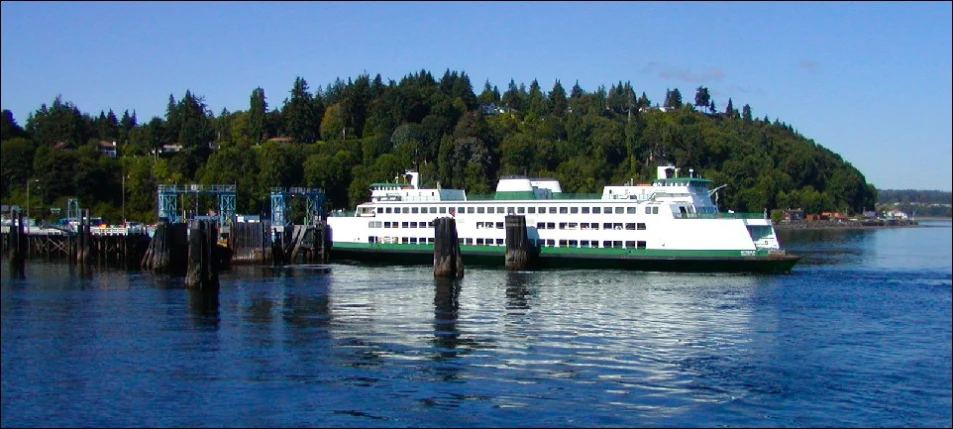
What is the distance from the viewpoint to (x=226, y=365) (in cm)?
2862

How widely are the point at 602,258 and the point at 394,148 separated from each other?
6475 centimetres

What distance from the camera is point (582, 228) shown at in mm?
62219

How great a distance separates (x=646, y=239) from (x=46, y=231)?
45660 mm

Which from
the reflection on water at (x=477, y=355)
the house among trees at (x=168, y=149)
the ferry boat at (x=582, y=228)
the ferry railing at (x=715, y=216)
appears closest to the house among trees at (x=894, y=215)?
the ferry boat at (x=582, y=228)

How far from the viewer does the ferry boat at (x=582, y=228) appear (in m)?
57.3

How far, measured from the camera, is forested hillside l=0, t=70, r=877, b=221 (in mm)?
98438

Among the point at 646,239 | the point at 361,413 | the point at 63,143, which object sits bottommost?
the point at 361,413

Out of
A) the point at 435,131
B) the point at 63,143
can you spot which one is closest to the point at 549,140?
the point at 435,131

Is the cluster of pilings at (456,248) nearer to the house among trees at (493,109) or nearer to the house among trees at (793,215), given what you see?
the house among trees at (493,109)

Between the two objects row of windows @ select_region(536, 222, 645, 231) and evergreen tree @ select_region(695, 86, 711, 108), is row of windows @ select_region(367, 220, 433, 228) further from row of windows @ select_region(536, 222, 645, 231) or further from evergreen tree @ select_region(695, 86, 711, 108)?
evergreen tree @ select_region(695, 86, 711, 108)

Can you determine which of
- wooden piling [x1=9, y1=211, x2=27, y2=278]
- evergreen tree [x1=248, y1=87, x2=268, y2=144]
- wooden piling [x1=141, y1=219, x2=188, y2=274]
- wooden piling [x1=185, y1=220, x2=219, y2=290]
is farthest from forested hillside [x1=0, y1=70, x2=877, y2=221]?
wooden piling [x1=185, y1=220, x2=219, y2=290]

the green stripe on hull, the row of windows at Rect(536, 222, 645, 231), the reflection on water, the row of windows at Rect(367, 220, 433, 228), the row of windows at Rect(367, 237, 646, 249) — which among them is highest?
the row of windows at Rect(367, 220, 433, 228)

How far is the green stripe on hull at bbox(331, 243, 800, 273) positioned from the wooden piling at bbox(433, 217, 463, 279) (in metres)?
7.49

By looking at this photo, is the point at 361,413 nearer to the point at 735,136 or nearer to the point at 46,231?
the point at 46,231
